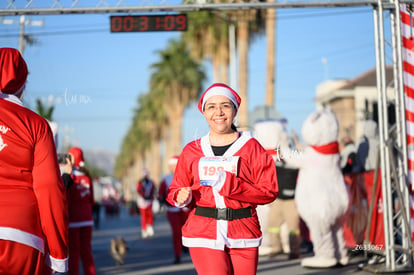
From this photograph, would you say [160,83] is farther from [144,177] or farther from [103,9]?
[103,9]

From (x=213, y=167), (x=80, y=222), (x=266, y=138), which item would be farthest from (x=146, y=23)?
(x=213, y=167)

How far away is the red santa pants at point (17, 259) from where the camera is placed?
3396 mm

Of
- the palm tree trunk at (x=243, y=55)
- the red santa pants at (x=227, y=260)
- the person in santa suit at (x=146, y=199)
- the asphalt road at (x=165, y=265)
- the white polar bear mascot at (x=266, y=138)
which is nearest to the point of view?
the red santa pants at (x=227, y=260)

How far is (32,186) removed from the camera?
3.59 m

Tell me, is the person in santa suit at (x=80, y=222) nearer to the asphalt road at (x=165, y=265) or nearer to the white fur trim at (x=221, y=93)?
the asphalt road at (x=165, y=265)

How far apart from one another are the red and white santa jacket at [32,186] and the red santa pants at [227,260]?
1275mm

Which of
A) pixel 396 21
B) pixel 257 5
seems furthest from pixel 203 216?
pixel 396 21

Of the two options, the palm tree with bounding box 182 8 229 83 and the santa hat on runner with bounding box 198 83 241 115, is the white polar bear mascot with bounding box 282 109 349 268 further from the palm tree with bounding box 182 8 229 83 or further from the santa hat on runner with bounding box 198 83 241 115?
the palm tree with bounding box 182 8 229 83

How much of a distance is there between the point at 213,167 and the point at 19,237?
5.64 ft

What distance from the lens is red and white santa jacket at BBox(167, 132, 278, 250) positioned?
469cm

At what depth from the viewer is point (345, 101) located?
157 ft

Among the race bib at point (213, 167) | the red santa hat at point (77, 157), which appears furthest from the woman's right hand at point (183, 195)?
the red santa hat at point (77, 157)

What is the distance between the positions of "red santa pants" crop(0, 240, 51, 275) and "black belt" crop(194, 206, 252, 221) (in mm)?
1554

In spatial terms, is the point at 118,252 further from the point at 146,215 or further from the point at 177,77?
the point at 177,77
